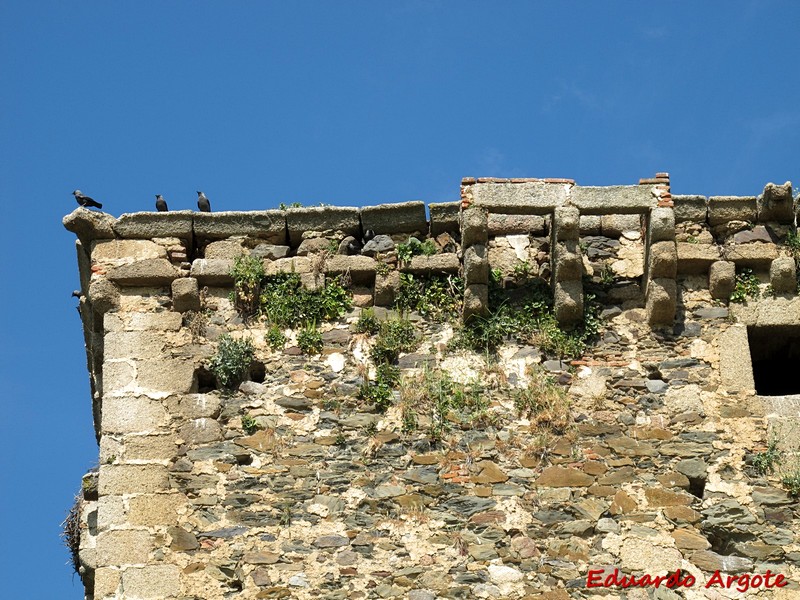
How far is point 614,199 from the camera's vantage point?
1173 centimetres

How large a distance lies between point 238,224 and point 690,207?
338cm

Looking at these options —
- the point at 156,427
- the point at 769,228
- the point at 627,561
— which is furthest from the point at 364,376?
the point at 769,228

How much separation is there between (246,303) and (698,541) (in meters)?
3.71

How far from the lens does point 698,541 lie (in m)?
10.7

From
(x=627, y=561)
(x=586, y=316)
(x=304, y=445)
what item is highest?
(x=586, y=316)

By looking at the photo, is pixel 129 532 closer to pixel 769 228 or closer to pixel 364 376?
pixel 364 376

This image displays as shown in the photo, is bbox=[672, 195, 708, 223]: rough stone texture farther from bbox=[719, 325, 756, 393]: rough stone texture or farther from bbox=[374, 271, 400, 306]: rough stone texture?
bbox=[374, 271, 400, 306]: rough stone texture

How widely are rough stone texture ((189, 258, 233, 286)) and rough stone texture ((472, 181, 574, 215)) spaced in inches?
75.4

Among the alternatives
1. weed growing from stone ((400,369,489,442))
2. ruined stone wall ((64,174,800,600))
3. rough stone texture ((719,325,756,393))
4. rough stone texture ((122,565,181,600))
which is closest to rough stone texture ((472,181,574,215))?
ruined stone wall ((64,174,800,600))

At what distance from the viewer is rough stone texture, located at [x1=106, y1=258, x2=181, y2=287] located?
1199cm

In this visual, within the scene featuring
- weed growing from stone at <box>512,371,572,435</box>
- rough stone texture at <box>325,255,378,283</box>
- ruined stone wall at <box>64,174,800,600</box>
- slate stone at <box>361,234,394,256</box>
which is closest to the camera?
ruined stone wall at <box>64,174,800,600</box>

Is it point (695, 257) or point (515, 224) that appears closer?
point (695, 257)

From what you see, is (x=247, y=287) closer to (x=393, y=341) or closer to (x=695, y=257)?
(x=393, y=341)

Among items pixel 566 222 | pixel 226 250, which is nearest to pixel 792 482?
pixel 566 222
